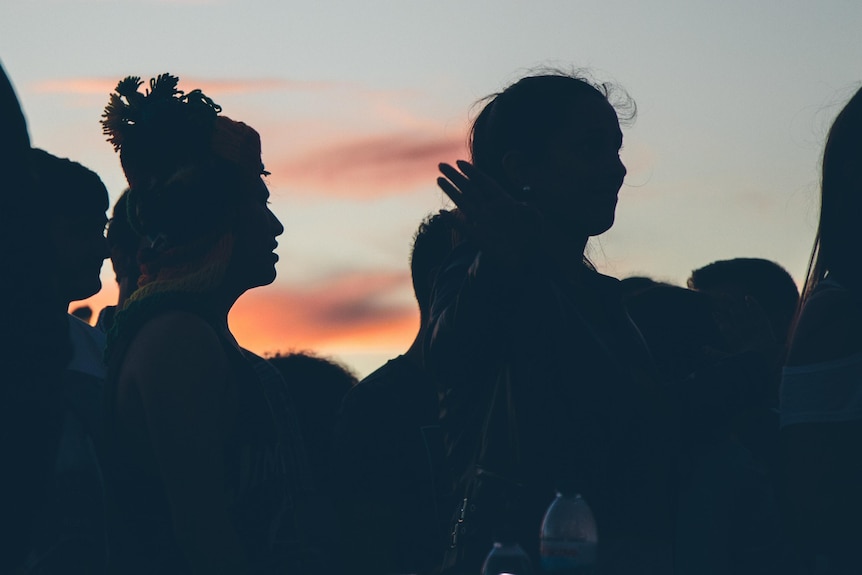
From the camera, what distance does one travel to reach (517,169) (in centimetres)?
374

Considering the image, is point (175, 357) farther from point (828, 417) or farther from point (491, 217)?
point (828, 417)

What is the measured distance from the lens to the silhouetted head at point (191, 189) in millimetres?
3914

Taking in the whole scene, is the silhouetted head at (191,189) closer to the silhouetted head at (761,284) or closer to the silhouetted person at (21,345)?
the silhouetted person at (21,345)

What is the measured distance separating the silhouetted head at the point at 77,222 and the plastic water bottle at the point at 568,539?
2.38 meters

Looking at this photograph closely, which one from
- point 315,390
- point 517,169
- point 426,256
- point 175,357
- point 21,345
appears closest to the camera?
point 21,345

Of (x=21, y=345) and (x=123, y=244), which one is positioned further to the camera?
(x=123, y=244)

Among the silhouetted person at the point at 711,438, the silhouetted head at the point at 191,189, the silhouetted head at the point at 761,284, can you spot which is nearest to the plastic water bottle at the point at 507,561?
the silhouetted person at the point at 711,438

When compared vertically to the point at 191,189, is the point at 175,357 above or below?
below

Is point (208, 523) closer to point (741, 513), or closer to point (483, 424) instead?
point (483, 424)

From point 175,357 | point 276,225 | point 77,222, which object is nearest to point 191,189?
point 276,225

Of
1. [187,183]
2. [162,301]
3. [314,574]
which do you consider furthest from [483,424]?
[187,183]

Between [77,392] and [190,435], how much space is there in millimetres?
796

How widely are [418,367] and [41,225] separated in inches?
122

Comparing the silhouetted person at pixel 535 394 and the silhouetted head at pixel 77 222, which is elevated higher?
the silhouetted head at pixel 77 222
